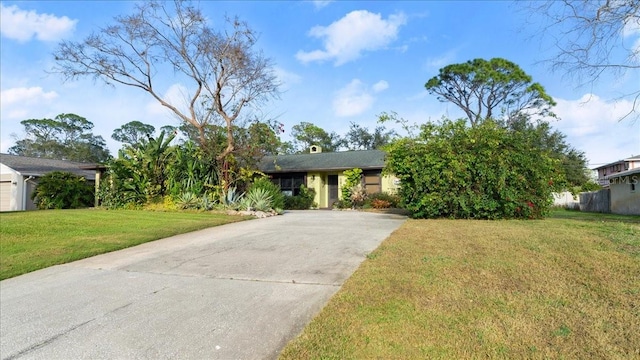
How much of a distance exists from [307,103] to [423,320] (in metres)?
16.5

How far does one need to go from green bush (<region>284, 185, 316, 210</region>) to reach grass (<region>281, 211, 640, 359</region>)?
42.8 ft

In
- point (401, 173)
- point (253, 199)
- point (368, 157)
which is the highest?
point (368, 157)

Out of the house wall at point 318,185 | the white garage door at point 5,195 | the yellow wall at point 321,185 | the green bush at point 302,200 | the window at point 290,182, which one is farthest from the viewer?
the white garage door at point 5,195

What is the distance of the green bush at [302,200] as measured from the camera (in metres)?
18.4

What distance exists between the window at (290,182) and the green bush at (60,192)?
33.5 feet

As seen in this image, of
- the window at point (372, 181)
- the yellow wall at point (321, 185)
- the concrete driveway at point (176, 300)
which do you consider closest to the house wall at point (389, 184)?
the window at point (372, 181)

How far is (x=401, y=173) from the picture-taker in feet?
36.8

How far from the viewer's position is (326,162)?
1973cm

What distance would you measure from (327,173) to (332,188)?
2.91ft

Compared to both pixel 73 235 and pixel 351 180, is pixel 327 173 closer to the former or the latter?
pixel 351 180

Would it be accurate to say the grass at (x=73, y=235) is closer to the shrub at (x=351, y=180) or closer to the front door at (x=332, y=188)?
the shrub at (x=351, y=180)

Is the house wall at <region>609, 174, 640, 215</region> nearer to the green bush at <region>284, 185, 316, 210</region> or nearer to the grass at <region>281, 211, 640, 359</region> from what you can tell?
the grass at <region>281, 211, 640, 359</region>

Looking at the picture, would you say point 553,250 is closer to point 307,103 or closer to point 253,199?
point 253,199

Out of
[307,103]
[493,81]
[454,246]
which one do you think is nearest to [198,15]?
[307,103]
